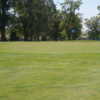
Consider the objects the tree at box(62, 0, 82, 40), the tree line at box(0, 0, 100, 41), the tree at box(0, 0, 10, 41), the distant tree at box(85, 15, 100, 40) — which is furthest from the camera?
the distant tree at box(85, 15, 100, 40)

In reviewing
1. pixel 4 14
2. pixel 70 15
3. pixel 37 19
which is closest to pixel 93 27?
pixel 70 15

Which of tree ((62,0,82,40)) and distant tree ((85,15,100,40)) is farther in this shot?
distant tree ((85,15,100,40))

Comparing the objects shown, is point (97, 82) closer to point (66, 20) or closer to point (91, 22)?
point (66, 20)

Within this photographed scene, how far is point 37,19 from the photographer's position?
143 feet

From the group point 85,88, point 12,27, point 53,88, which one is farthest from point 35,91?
point 12,27

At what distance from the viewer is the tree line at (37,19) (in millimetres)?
41188

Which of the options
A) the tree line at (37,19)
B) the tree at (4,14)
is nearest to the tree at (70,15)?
the tree line at (37,19)

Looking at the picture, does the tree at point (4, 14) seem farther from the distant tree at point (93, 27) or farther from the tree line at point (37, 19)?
the distant tree at point (93, 27)

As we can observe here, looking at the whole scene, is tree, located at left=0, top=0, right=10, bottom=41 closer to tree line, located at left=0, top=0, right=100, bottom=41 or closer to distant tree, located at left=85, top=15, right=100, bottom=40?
tree line, located at left=0, top=0, right=100, bottom=41

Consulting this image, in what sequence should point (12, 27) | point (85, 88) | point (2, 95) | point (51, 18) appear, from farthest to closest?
point (51, 18) → point (12, 27) → point (85, 88) → point (2, 95)

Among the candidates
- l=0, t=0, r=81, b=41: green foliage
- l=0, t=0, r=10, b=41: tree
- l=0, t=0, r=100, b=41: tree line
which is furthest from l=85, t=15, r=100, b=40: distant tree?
l=0, t=0, r=10, b=41: tree

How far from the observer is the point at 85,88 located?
372cm

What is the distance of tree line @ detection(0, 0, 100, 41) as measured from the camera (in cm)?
4119

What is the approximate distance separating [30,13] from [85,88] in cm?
4045
